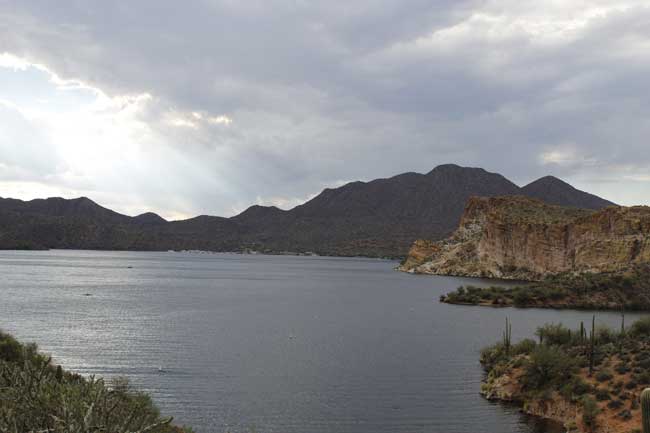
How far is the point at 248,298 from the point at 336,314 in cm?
2387

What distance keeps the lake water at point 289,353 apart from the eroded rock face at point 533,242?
38653 mm

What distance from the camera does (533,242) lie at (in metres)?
127

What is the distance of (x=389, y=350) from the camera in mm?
42500

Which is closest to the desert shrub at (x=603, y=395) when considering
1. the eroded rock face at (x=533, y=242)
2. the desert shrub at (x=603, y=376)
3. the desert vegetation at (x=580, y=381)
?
the desert vegetation at (x=580, y=381)

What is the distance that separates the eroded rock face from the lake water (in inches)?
1522

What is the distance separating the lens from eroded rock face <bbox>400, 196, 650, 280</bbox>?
102625 millimetres

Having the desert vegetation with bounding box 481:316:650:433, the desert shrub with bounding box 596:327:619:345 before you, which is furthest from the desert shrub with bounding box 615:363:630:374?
the desert shrub with bounding box 596:327:619:345

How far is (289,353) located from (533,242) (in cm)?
9954

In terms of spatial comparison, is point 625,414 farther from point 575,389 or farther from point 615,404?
point 575,389

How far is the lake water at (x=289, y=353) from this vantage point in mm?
26531

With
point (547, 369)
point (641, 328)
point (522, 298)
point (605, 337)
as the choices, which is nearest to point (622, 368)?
point (547, 369)

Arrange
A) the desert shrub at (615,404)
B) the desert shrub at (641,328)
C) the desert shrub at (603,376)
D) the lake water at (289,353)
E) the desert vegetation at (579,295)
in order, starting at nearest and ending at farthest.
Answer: the desert shrub at (615,404) → the lake water at (289,353) → the desert shrub at (603,376) → the desert shrub at (641,328) → the desert vegetation at (579,295)

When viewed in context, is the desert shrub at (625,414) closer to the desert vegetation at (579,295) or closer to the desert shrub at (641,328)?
the desert shrub at (641,328)

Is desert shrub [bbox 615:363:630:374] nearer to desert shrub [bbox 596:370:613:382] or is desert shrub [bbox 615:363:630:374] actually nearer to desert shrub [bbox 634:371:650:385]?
desert shrub [bbox 596:370:613:382]
